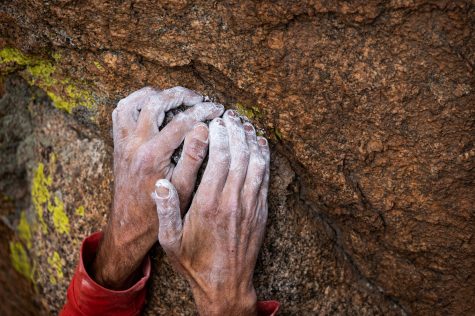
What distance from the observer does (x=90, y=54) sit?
5.42 feet

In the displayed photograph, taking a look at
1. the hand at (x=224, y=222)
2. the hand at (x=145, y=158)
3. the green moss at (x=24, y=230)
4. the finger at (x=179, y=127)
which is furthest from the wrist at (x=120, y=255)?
the green moss at (x=24, y=230)

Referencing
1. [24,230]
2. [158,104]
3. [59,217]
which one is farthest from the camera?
[24,230]

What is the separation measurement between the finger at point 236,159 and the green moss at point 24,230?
1.06m

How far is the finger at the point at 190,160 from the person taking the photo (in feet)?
5.03

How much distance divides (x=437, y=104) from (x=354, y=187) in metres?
0.35

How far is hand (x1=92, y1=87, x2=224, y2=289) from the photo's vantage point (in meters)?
1.54

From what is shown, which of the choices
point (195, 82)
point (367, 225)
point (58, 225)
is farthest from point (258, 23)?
point (58, 225)

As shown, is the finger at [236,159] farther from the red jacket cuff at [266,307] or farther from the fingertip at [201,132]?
the red jacket cuff at [266,307]

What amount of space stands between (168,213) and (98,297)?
0.39 meters

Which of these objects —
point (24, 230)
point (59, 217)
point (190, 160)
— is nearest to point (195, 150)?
point (190, 160)

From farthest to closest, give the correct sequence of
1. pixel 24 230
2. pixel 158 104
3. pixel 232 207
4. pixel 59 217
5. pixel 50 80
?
pixel 24 230 → pixel 59 217 → pixel 50 80 → pixel 158 104 → pixel 232 207

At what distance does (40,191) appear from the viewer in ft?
6.75

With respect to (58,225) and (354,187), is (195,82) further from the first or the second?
(58,225)

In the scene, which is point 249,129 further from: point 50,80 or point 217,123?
point 50,80
